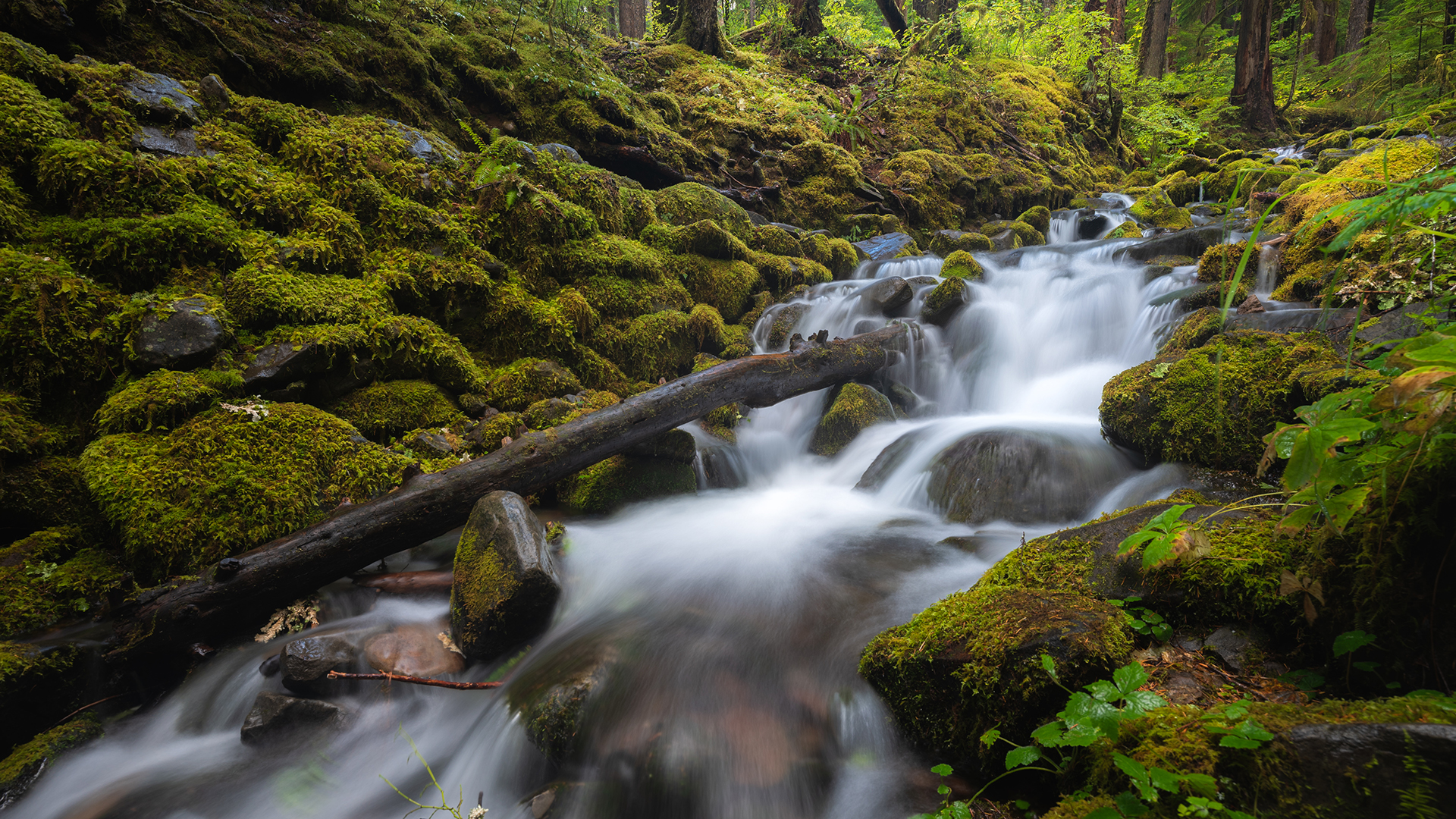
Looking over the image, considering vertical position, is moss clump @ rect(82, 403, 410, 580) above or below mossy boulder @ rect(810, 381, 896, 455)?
above

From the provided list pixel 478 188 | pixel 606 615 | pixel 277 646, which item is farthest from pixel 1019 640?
pixel 478 188

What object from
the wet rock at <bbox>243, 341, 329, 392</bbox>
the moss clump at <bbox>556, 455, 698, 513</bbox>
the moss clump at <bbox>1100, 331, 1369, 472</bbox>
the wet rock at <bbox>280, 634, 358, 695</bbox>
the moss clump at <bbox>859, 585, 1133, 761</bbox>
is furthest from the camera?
the moss clump at <bbox>556, 455, 698, 513</bbox>

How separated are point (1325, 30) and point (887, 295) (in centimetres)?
2041

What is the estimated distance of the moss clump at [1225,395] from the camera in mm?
3395

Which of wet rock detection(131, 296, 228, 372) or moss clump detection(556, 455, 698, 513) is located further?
moss clump detection(556, 455, 698, 513)

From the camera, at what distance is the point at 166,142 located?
183 inches

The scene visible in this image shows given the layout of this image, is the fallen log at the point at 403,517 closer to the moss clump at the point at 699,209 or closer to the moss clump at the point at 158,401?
the moss clump at the point at 158,401

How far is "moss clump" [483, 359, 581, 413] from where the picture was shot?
17.5 feet

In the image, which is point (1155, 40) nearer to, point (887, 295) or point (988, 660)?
point (887, 295)

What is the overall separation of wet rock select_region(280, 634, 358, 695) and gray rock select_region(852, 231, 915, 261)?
8.86m

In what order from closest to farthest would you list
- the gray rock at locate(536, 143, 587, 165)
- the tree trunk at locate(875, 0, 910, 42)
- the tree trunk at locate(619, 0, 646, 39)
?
the gray rock at locate(536, 143, 587, 165) < the tree trunk at locate(875, 0, 910, 42) < the tree trunk at locate(619, 0, 646, 39)

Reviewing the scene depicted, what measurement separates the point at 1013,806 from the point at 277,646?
3742 mm

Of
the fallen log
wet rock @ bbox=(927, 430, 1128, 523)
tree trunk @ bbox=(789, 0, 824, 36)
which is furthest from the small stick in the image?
tree trunk @ bbox=(789, 0, 824, 36)

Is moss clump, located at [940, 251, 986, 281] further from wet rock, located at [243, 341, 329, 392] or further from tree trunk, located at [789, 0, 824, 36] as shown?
tree trunk, located at [789, 0, 824, 36]
